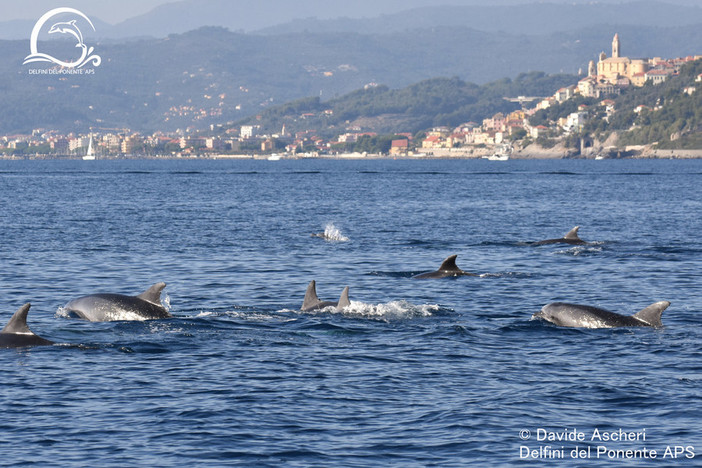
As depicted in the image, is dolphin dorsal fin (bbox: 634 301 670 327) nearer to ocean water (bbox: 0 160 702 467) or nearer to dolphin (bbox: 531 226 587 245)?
ocean water (bbox: 0 160 702 467)

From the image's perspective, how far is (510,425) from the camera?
18.3m

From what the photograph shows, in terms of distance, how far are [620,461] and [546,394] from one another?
12.1 feet

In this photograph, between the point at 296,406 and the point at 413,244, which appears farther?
the point at 413,244

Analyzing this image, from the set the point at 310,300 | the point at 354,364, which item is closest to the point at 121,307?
the point at 310,300

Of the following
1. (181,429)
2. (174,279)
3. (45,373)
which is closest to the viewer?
(181,429)

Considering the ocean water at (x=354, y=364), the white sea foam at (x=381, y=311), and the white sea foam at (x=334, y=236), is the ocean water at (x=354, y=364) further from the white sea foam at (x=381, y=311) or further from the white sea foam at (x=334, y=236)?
the white sea foam at (x=334, y=236)

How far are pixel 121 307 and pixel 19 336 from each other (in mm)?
3926

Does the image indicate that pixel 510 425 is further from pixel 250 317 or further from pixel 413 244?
pixel 413 244

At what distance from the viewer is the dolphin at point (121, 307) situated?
27.5m

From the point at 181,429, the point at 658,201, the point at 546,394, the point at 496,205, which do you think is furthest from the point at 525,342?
the point at 658,201

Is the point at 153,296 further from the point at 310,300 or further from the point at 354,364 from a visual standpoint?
the point at 354,364

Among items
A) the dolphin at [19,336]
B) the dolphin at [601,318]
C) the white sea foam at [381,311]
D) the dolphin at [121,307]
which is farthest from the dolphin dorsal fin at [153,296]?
the dolphin at [601,318]

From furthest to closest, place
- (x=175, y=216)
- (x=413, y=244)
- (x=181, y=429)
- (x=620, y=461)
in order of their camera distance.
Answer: (x=175, y=216) → (x=413, y=244) → (x=181, y=429) → (x=620, y=461)

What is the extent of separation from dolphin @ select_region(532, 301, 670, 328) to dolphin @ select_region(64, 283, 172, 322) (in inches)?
429
